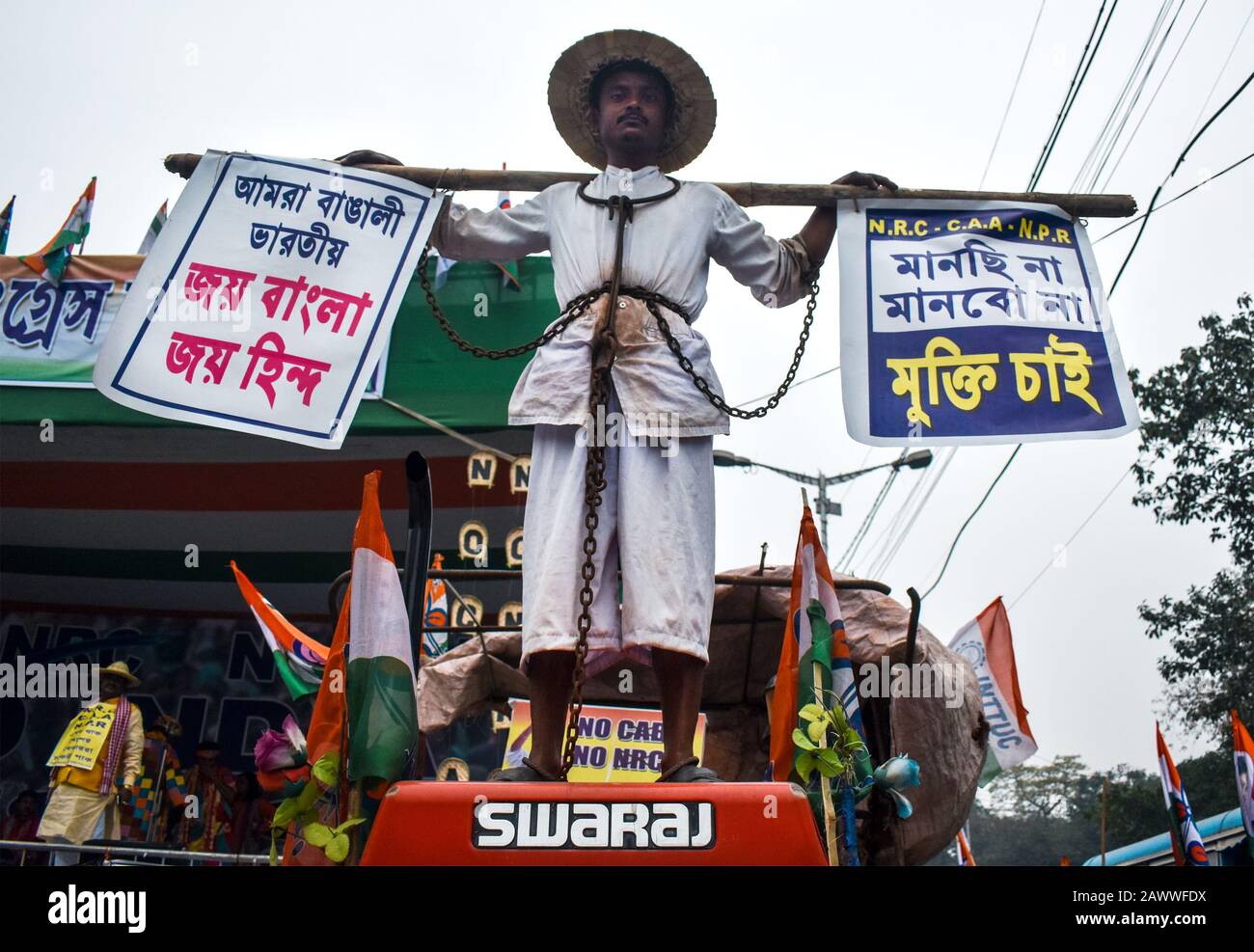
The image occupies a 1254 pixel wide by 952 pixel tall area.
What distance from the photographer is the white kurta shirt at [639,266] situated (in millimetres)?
3293

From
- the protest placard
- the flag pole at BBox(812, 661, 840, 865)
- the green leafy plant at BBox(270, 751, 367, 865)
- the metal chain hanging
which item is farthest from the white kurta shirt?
the protest placard

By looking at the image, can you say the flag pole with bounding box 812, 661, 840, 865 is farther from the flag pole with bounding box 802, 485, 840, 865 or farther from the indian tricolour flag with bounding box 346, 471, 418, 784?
the indian tricolour flag with bounding box 346, 471, 418, 784

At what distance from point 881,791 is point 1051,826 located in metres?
71.0

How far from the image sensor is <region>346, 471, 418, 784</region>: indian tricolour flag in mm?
2693

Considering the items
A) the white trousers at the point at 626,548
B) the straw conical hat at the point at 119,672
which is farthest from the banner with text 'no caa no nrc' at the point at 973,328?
the straw conical hat at the point at 119,672

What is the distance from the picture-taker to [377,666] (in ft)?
9.18

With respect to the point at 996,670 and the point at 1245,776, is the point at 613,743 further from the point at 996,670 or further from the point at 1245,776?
the point at 996,670

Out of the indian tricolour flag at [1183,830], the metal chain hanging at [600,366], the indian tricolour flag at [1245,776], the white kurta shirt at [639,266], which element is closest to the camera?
the metal chain hanging at [600,366]

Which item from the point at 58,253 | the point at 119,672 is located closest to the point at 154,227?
the point at 58,253

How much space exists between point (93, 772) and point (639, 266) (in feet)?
20.8

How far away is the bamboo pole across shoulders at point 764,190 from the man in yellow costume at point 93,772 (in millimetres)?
5344

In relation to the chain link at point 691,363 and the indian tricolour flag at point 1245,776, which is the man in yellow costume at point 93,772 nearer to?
the chain link at point 691,363

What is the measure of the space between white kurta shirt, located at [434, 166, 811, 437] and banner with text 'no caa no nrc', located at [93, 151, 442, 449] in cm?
27
